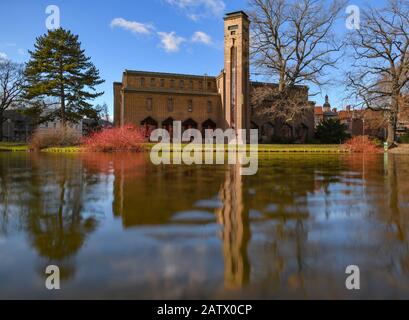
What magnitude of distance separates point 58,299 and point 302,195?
6169 mm

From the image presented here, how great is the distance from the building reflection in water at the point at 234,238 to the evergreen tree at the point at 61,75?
43.7 meters

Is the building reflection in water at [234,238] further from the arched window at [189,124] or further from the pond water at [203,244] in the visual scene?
the arched window at [189,124]

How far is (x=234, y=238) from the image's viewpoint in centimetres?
453

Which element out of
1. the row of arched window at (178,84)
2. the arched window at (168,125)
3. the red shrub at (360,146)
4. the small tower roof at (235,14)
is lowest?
the red shrub at (360,146)

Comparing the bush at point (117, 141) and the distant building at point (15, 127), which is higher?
the distant building at point (15, 127)

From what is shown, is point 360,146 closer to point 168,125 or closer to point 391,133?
point 391,133

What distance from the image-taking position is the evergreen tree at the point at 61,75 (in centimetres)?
4541

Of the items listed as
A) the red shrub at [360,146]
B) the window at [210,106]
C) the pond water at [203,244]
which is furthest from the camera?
the window at [210,106]

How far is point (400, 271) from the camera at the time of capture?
11.2ft

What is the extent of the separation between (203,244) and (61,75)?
47885mm

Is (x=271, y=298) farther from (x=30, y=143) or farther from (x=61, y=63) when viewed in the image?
(x=61, y=63)

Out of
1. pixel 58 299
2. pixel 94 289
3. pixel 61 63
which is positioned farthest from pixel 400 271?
pixel 61 63

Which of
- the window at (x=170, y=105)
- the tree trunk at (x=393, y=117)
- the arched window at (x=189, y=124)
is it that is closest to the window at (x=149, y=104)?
the window at (x=170, y=105)

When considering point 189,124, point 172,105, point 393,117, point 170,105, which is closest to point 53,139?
point 170,105
